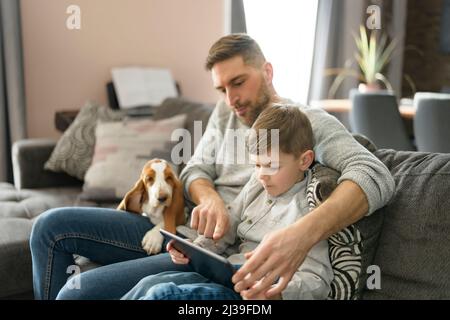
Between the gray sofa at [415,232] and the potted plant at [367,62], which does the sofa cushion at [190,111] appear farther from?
the potted plant at [367,62]

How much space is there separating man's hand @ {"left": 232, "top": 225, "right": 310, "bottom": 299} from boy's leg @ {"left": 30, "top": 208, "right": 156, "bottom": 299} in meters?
0.55

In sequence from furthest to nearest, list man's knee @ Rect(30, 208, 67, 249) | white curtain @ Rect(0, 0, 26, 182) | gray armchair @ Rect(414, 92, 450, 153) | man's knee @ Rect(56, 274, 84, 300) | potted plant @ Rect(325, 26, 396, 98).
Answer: potted plant @ Rect(325, 26, 396, 98), white curtain @ Rect(0, 0, 26, 182), gray armchair @ Rect(414, 92, 450, 153), man's knee @ Rect(30, 208, 67, 249), man's knee @ Rect(56, 274, 84, 300)

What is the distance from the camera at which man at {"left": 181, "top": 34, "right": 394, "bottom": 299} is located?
1040 mm

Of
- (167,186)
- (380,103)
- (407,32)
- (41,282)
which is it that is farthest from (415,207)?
(407,32)

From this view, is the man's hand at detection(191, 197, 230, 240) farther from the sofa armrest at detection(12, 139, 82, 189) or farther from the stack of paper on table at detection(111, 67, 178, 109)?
the stack of paper on table at detection(111, 67, 178, 109)

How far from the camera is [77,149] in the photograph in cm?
244

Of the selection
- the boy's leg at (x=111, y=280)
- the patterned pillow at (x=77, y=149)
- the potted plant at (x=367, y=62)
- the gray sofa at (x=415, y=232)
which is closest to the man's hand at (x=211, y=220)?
the boy's leg at (x=111, y=280)

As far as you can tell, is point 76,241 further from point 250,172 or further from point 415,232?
point 415,232

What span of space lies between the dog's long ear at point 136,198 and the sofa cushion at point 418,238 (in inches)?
26.5

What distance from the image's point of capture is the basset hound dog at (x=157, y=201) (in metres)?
1.48

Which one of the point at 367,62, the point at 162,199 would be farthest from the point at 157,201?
the point at 367,62

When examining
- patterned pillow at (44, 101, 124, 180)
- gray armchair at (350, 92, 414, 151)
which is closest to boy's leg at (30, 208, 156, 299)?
patterned pillow at (44, 101, 124, 180)

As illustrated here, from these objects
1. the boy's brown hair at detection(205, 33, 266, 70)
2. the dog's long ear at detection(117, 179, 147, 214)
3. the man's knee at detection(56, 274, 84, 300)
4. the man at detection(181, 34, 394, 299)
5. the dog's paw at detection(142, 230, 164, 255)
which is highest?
the boy's brown hair at detection(205, 33, 266, 70)
